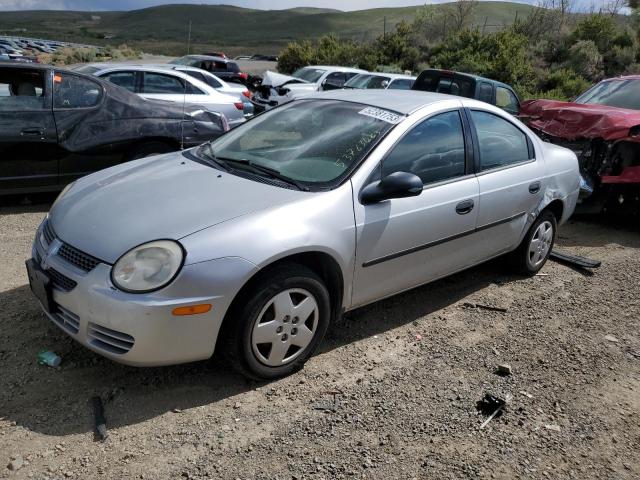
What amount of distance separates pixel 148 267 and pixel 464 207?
219 cm

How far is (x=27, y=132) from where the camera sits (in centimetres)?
572

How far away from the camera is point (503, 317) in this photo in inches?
169

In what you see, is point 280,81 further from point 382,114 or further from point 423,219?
point 423,219

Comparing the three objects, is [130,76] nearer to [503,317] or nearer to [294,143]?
[294,143]

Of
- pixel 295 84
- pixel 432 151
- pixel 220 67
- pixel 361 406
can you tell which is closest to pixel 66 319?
pixel 361 406

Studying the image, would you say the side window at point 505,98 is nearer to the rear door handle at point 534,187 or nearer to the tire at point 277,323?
the rear door handle at point 534,187

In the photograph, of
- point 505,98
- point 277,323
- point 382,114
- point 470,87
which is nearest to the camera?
point 277,323

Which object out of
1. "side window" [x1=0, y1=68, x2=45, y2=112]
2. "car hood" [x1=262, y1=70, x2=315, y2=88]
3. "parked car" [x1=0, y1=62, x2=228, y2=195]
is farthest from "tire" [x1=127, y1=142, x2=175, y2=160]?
"car hood" [x1=262, y1=70, x2=315, y2=88]

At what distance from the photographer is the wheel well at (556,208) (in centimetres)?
495

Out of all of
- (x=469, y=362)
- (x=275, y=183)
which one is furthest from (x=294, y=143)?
(x=469, y=362)

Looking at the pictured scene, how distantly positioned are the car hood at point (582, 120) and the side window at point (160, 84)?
5442mm

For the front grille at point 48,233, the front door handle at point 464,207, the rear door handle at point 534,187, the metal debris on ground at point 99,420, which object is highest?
the rear door handle at point 534,187

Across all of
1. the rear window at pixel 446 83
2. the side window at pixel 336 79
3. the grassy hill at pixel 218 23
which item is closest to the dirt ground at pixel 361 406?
the rear window at pixel 446 83

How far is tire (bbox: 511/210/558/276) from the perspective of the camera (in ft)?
15.9
